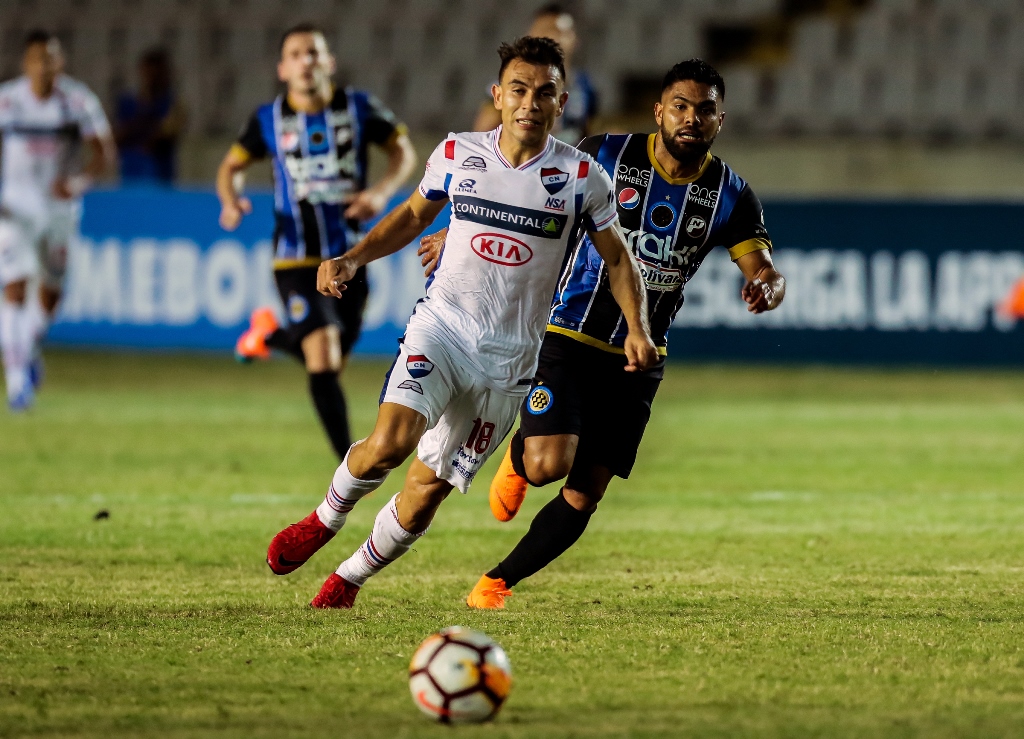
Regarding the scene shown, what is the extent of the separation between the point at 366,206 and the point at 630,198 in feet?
8.59

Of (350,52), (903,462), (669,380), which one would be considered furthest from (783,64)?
(903,462)

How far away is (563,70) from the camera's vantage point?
5.36 metres

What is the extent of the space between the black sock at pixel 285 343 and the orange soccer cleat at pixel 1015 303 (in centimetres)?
804

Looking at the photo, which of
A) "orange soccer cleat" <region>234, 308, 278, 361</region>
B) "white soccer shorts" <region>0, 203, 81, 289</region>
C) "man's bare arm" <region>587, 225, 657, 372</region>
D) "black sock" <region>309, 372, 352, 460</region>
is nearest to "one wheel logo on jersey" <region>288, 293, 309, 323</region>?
"black sock" <region>309, 372, 352, 460</region>

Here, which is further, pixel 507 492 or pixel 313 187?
pixel 313 187

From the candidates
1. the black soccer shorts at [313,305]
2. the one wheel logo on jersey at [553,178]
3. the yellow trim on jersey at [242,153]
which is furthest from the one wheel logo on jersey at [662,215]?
the yellow trim on jersey at [242,153]

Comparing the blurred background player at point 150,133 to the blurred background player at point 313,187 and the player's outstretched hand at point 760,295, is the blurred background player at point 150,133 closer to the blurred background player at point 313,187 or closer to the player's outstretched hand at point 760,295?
the blurred background player at point 313,187

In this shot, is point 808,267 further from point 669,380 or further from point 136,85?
point 136,85

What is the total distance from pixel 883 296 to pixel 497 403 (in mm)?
10112

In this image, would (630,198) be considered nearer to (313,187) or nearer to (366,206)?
(366,206)

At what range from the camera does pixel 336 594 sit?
17.6 feet

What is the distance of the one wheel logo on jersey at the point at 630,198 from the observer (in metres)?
5.75

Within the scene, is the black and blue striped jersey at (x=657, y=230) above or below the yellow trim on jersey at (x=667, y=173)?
below

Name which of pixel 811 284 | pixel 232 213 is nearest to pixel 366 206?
pixel 232 213
